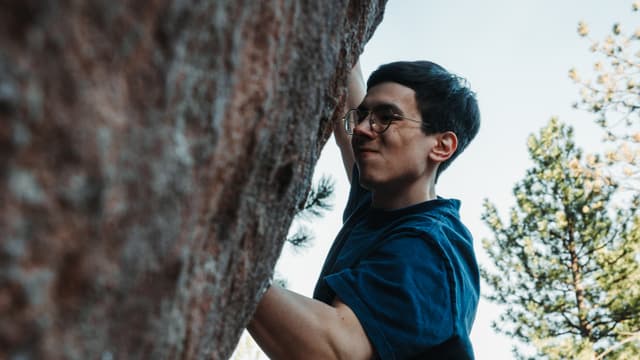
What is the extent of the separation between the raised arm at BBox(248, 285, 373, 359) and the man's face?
79 cm

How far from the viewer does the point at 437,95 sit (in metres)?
2.78

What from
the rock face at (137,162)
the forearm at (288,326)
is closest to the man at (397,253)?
the forearm at (288,326)

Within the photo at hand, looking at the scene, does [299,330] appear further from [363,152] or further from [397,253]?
[363,152]

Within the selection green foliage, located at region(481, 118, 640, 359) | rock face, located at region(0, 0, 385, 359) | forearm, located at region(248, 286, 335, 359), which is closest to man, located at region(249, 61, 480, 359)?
forearm, located at region(248, 286, 335, 359)

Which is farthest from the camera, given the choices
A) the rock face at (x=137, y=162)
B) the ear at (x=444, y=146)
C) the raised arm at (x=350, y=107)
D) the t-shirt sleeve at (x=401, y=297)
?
the raised arm at (x=350, y=107)

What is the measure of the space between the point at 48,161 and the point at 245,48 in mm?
398

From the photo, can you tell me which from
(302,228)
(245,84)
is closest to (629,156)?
(302,228)

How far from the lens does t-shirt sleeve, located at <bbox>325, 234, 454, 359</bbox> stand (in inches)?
75.0

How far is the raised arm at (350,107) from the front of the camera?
3258 millimetres

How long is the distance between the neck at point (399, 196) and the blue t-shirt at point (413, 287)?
13cm

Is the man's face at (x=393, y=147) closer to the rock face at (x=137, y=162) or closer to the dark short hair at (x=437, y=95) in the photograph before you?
the dark short hair at (x=437, y=95)

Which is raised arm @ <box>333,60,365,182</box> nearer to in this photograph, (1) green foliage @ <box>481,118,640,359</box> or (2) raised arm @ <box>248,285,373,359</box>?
(2) raised arm @ <box>248,285,373,359</box>

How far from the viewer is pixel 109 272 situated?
2.62 ft

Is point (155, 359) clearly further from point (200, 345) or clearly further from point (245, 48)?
point (245, 48)
